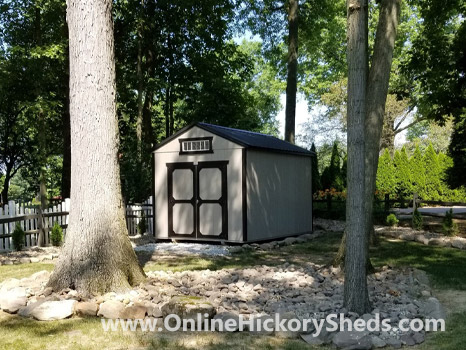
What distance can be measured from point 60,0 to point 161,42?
19.3 feet

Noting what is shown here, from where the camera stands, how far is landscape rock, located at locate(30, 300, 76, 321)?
541cm

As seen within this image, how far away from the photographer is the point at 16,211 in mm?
12070

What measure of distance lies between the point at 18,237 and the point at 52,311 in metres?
6.77

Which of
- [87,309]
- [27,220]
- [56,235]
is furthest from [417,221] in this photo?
[87,309]

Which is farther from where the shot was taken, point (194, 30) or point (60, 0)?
point (194, 30)

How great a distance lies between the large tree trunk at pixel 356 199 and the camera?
524 centimetres

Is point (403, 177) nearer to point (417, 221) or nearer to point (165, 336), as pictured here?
point (417, 221)

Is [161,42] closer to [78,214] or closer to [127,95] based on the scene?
[127,95]

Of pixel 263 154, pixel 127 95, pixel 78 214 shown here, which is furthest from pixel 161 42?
pixel 78 214

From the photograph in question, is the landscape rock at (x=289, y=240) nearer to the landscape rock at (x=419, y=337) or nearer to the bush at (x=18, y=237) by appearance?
the bush at (x=18, y=237)

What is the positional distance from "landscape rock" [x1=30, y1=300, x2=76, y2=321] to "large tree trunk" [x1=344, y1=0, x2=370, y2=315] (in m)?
3.14

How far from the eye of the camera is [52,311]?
5.43 meters

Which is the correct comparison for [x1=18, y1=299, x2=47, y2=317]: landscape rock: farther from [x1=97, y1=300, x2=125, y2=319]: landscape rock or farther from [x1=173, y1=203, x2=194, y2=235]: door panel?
[x1=173, y1=203, x2=194, y2=235]: door panel

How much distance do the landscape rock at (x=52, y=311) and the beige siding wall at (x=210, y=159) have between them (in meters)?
6.74
